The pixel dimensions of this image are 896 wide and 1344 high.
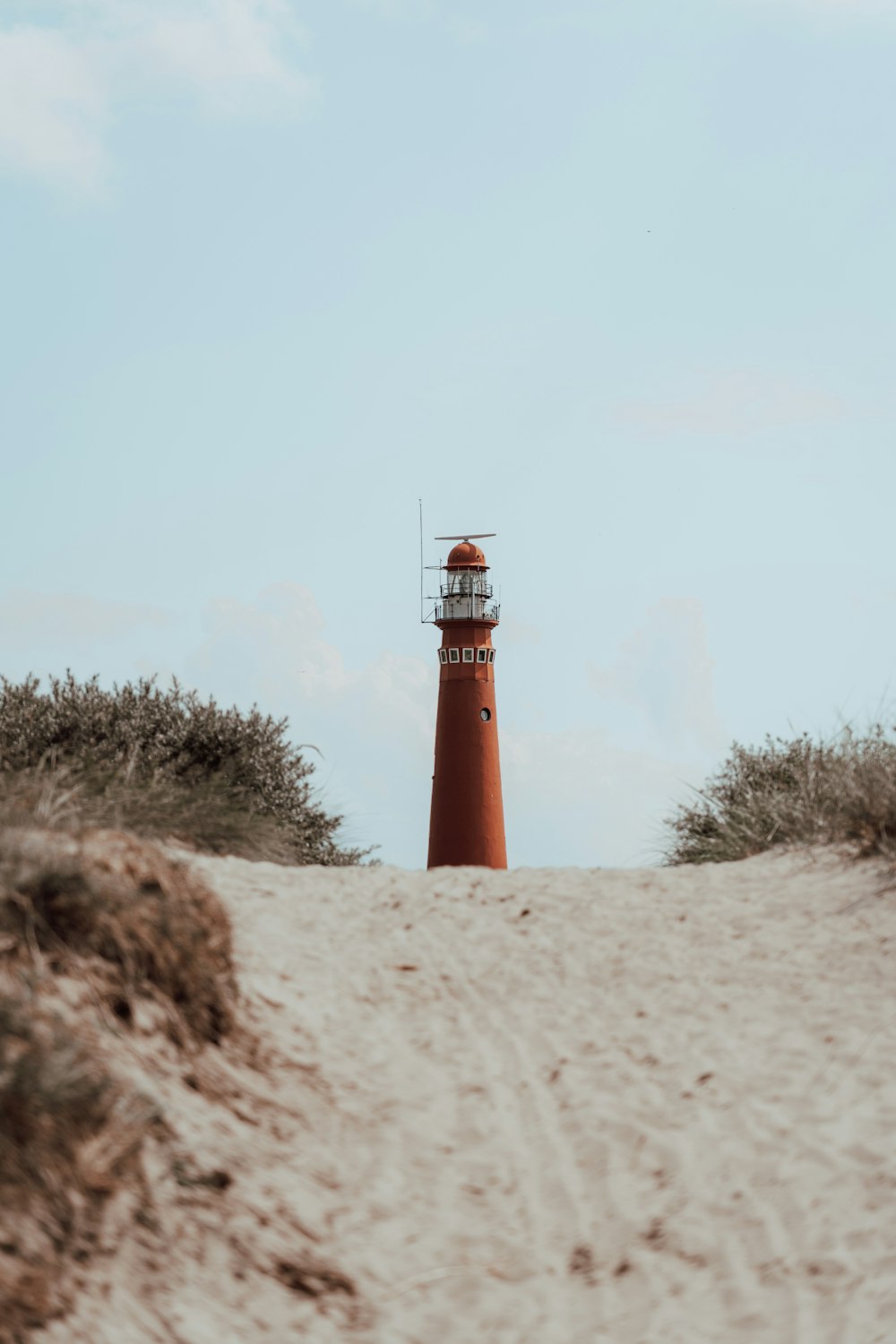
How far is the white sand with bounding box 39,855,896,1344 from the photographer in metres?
7.34

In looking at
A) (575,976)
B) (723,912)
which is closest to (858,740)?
(723,912)

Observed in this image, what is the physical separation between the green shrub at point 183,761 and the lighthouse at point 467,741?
32.9 ft

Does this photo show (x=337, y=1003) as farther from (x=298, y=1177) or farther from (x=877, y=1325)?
(x=877, y=1325)

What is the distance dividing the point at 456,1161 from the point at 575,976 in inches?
112

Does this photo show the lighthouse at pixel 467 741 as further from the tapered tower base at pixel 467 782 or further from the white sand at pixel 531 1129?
the white sand at pixel 531 1129

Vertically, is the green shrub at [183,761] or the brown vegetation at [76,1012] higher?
the green shrub at [183,761]

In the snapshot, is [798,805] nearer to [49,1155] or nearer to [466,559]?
[49,1155]

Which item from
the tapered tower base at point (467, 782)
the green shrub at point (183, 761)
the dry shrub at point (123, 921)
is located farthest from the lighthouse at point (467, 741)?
the dry shrub at point (123, 921)

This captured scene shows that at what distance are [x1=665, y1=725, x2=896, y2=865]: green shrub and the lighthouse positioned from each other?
A: 411 inches

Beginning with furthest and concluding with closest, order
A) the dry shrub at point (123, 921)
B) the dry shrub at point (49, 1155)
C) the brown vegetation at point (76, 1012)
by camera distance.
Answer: the dry shrub at point (123, 921)
the brown vegetation at point (76, 1012)
the dry shrub at point (49, 1155)

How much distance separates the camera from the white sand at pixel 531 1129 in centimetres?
734

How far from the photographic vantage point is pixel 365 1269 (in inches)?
296

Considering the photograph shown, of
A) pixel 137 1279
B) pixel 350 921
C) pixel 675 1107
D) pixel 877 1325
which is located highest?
pixel 350 921

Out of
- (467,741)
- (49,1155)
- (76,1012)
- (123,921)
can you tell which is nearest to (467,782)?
(467,741)
